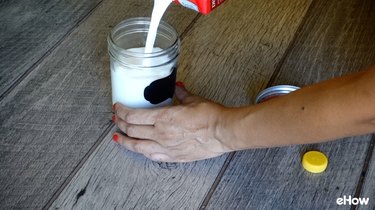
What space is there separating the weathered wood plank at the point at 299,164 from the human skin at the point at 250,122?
0.22ft

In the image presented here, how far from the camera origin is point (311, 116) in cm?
63

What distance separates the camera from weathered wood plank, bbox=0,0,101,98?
0.98 m

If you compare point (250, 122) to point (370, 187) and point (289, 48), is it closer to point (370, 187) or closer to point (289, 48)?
point (370, 187)

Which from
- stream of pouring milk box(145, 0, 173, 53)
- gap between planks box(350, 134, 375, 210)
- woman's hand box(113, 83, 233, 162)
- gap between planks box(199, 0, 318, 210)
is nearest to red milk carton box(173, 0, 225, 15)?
stream of pouring milk box(145, 0, 173, 53)

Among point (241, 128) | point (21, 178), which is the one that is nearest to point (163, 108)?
point (241, 128)

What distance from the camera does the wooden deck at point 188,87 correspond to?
0.77 metres

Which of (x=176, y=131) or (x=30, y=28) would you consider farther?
(x=30, y=28)

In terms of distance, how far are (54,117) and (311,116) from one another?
1.46ft

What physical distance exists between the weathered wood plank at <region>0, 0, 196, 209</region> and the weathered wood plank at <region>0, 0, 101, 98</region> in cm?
3

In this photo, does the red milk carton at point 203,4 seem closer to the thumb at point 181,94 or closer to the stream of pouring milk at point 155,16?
the stream of pouring milk at point 155,16

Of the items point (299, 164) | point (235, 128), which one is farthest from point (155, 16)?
point (299, 164)

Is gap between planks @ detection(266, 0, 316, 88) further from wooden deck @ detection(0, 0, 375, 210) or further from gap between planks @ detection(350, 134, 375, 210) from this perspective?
gap between planks @ detection(350, 134, 375, 210)

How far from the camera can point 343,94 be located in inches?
23.5

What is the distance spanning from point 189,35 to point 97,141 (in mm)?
340
